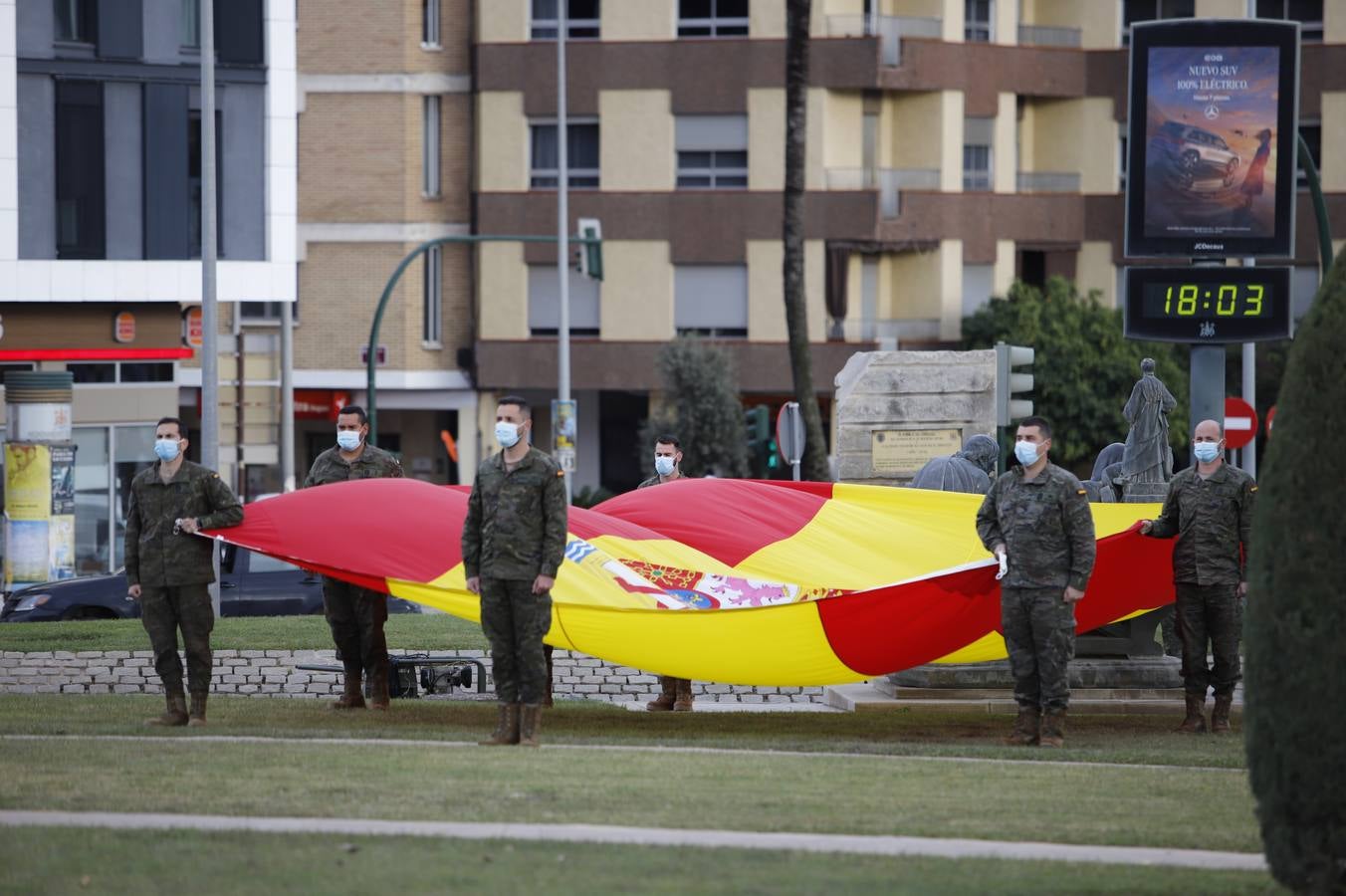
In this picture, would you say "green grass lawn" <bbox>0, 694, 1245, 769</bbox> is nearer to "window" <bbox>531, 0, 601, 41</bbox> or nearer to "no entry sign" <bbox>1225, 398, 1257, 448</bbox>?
"no entry sign" <bbox>1225, 398, 1257, 448</bbox>

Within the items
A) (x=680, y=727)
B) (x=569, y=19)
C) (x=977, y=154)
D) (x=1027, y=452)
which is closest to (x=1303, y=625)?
(x=1027, y=452)

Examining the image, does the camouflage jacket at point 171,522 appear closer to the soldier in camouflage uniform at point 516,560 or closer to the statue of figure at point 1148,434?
the soldier in camouflage uniform at point 516,560

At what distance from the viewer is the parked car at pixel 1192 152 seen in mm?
17156

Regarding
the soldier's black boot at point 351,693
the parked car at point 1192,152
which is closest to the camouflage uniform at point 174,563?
the soldier's black boot at point 351,693

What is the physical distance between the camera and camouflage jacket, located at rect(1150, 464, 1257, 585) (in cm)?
1390

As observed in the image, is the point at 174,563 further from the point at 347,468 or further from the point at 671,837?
the point at 671,837

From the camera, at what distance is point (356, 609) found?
48.0ft

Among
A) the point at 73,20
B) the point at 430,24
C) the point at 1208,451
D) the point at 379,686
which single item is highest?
the point at 430,24

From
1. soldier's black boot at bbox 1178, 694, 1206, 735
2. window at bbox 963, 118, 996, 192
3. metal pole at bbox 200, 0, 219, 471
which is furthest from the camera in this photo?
window at bbox 963, 118, 996, 192

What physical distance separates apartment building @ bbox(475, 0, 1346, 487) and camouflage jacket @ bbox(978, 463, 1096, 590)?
35.3 m

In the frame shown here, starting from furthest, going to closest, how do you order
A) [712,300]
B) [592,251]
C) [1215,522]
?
[712,300], [592,251], [1215,522]

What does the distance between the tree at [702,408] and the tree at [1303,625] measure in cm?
3782

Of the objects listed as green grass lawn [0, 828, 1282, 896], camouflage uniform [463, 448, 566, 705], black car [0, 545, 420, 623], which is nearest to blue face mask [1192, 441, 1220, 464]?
camouflage uniform [463, 448, 566, 705]

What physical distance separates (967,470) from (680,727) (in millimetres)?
3299
